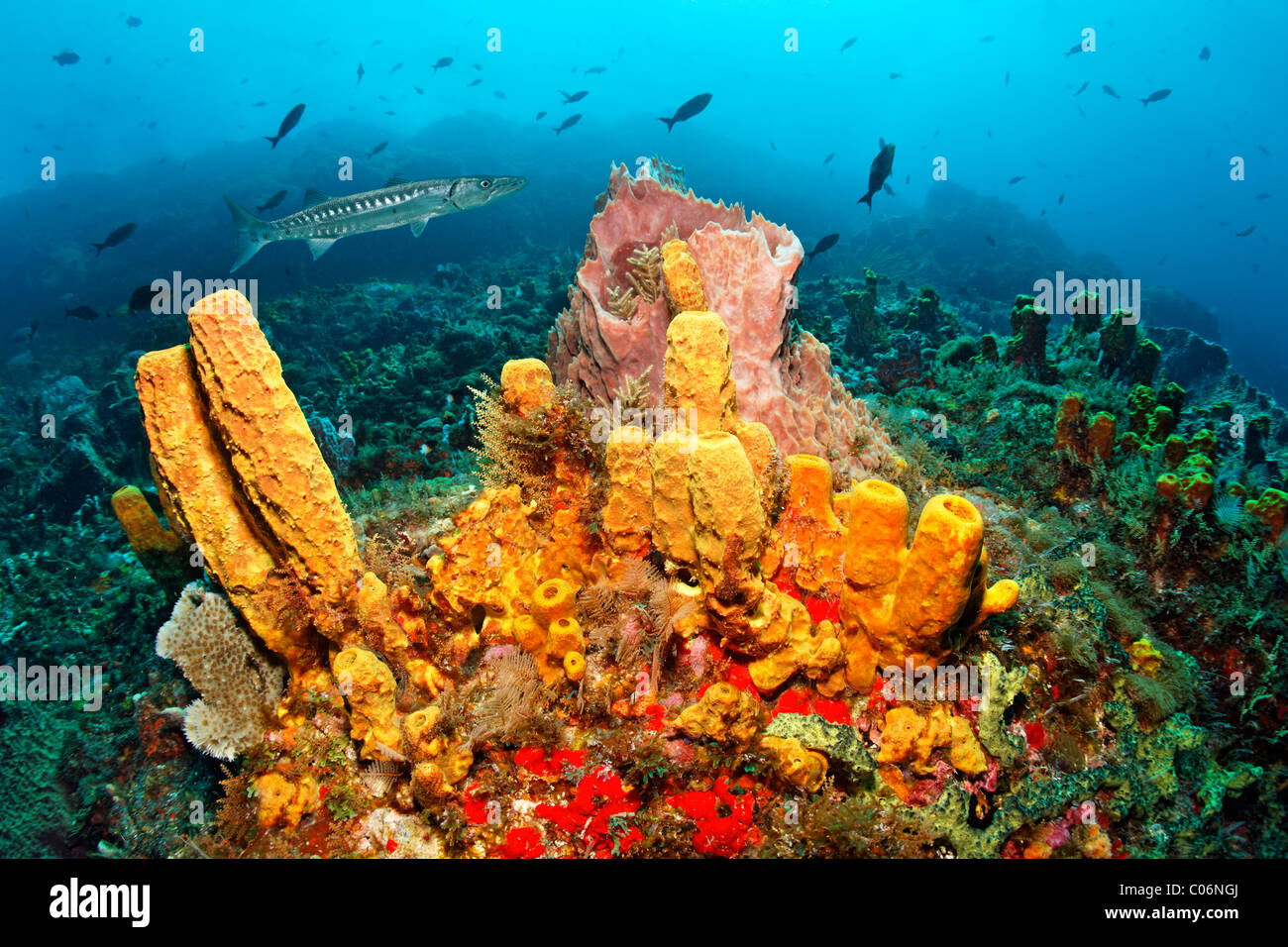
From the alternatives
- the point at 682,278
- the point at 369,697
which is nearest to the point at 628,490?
the point at 369,697

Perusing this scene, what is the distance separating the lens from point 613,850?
221 cm

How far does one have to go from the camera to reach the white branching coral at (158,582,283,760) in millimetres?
2600

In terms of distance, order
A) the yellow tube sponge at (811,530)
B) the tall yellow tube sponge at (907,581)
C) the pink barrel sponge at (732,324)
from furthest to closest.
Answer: the pink barrel sponge at (732,324) → the yellow tube sponge at (811,530) → the tall yellow tube sponge at (907,581)

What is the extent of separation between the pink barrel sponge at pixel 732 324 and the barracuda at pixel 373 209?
3252mm

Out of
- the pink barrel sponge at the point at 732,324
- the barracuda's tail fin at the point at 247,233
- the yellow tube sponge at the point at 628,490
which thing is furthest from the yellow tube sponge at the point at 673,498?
the barracuda's tail fin at the point at 247,233

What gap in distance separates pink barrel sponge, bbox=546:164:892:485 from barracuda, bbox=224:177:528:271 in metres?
3.25

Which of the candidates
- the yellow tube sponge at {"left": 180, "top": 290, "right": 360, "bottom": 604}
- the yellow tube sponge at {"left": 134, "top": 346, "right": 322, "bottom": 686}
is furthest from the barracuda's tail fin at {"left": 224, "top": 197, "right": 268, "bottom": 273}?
the yellow tube sponge at {"left": 180, "top": 290, "right": 360, "bottom": 604}

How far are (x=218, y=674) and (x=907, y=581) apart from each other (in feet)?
11.2

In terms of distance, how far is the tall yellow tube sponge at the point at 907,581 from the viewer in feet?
6.89

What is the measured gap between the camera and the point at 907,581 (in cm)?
230

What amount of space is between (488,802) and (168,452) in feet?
7.44

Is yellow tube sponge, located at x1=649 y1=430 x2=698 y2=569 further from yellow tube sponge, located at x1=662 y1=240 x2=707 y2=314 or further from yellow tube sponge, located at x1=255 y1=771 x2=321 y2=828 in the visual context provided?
yellow tube sponge, located at x1=255 y1=771 x2=321 y2=828

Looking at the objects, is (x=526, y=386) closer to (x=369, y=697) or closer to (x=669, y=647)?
(x=669, y=647)

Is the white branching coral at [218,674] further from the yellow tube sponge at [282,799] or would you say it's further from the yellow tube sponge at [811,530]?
the yellow tube sponge at [811,530]
